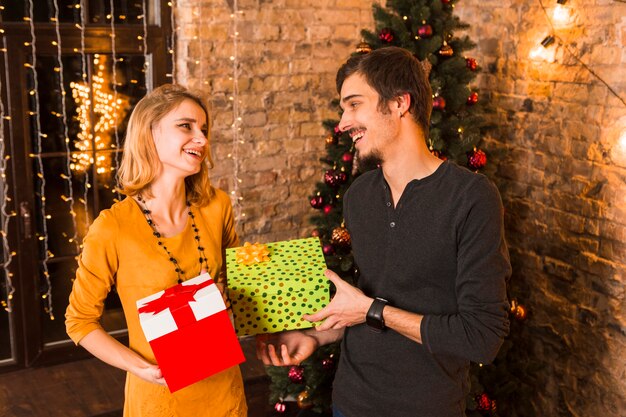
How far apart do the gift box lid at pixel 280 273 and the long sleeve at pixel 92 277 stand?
1.19ft

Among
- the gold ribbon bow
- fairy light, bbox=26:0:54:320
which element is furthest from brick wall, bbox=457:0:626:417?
fairy light, bbox=26:0:54:320

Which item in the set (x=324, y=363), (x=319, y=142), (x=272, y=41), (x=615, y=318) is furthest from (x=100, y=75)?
(x=615, y=318)

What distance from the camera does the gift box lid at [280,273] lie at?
2184 millimetres

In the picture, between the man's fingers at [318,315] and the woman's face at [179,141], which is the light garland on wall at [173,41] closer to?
the woman's face at [179,141]

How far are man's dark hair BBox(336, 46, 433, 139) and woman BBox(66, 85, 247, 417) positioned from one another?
2.12 feet

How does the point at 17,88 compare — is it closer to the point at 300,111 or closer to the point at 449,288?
the point at 300,111

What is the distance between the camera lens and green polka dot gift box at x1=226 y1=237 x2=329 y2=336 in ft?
7.16

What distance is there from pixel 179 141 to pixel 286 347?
735 mm

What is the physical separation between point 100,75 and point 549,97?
8.73 feet

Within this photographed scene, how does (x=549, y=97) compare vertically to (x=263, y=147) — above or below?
above

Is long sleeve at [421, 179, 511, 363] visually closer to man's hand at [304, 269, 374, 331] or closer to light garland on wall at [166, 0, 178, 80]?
man's hand at [304, 269, 374, 331]

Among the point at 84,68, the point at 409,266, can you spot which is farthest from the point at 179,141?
the point at 84,68

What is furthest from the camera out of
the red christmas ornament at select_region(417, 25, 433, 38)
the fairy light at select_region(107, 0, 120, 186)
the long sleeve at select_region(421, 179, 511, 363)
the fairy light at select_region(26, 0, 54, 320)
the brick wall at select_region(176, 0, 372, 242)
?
the brick wall at select_region(176, 0, 372, 242)

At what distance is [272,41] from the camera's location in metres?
4.73
